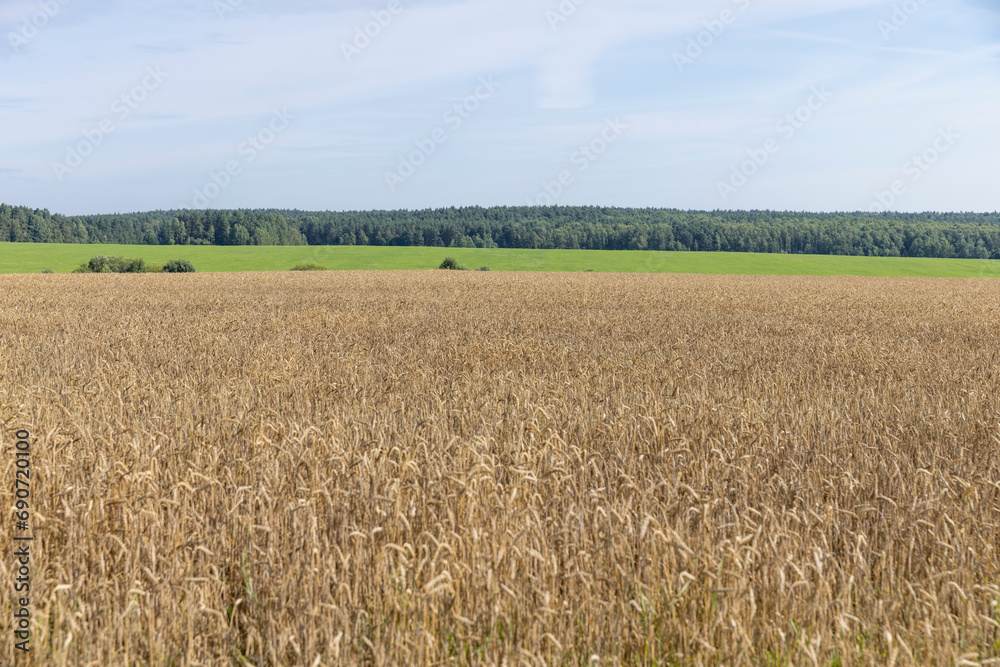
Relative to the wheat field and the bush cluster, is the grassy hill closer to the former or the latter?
the bush cluster

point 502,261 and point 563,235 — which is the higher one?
point 563,235

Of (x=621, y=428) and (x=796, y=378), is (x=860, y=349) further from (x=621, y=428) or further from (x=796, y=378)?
(x=621, y=428)

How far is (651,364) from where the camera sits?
9.80 meters

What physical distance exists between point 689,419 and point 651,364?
3.28m

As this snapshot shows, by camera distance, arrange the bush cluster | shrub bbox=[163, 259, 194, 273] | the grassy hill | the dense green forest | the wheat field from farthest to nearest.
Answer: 1. the dense green forest
2. the grassy hill
3. the bush cluster
4. shrub bbox=[163, 259, 194, 273]
5. the wheat field

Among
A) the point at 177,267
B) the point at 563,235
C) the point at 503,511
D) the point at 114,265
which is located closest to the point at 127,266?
the point at 114,265

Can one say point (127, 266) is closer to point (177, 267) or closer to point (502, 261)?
point (177, 267)

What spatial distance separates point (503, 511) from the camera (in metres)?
4.11

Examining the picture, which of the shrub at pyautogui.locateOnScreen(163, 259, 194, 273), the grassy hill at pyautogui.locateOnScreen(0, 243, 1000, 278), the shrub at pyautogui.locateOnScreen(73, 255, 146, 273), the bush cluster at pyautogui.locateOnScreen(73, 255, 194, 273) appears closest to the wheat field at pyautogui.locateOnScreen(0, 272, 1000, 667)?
the shrub at pyautogui.locateOnScreen(163, 259, 194, 273)

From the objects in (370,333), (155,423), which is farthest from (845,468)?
(370,333)

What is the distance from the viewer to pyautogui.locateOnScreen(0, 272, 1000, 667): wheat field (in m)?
3.02

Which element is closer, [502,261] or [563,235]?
[502,261]

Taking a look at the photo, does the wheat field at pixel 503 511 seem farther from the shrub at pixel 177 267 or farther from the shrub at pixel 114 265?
the shrub at pixel 114 265

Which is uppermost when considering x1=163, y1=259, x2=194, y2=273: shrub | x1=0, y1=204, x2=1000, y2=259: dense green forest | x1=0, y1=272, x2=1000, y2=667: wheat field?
x1=0, y1=204, x2=1000, y2=259: dense green forest
